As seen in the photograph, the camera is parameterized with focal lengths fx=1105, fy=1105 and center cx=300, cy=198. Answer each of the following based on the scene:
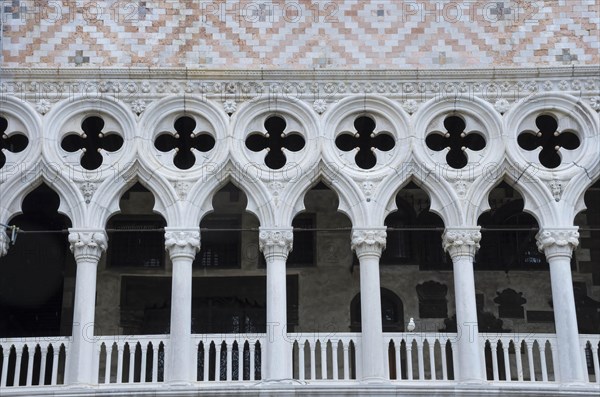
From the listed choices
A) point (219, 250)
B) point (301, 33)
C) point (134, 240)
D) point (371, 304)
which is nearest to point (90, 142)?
point (134, 240)

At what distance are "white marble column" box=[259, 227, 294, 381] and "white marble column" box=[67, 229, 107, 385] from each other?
2.17 metres

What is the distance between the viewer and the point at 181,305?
1415cm

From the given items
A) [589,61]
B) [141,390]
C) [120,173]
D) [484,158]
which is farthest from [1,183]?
[589,61]

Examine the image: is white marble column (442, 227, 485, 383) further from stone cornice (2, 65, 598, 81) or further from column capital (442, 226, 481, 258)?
stone cornice (2, 65, 598, 81)

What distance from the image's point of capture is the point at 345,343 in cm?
1427

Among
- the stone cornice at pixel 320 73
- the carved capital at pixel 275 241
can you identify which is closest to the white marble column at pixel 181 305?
the carved capital at pixel 275 241

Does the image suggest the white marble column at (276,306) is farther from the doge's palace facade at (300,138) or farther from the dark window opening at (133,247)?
the dark window opening at (133,247)

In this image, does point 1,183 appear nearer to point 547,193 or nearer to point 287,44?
point 287,44

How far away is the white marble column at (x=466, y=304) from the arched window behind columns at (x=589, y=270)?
3705mm

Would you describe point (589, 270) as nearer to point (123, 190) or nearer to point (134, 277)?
point (134, 277)

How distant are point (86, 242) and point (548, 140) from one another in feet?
21.5

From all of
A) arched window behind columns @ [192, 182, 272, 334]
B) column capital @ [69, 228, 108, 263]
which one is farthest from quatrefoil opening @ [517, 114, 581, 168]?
column capital @ [69, 228, 108, 263]

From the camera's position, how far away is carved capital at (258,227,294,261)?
14438 millimetres

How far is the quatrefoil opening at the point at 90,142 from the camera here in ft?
50.5
